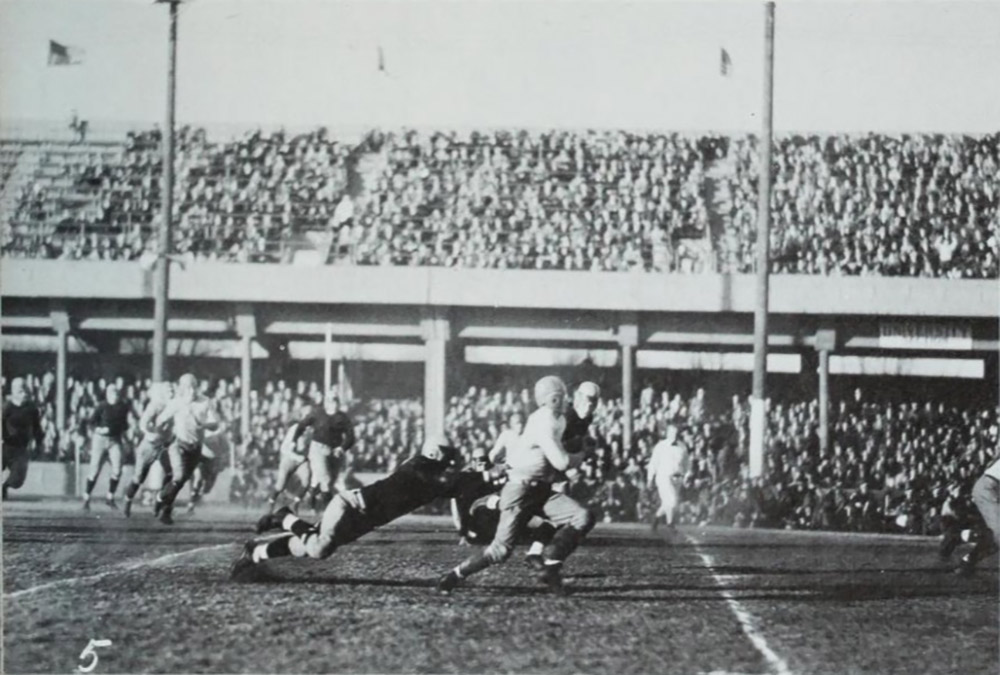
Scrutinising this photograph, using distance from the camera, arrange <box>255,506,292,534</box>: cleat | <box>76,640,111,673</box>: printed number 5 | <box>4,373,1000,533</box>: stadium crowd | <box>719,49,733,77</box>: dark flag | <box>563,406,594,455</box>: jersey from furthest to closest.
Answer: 1. <box>4,373,1000,533</box>: stadium crowd
2. <box>719,49,733,77</box>: dark flag
3. <box>563,406,594,455</box>: jersey
4. <box>255,506,292,534</box>: cleat
5. <box>76,640,111,673</box>: printed number 5

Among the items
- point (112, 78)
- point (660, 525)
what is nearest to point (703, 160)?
point (660, 525)

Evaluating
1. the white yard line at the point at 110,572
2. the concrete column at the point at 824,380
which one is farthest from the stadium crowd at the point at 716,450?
the white yard line at the point at 110,572

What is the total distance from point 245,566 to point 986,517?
4.53 meters

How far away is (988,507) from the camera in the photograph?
808 cm

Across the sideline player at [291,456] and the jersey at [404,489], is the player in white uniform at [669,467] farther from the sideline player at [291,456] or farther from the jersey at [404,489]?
the jersey at [404,489]

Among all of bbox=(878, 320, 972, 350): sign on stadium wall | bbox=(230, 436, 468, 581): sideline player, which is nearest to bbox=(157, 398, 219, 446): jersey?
bbox=(230, 436, 468, 581): sideline player

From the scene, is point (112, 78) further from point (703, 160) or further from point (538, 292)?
point (703, 160)

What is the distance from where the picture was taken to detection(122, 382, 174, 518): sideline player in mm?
9805

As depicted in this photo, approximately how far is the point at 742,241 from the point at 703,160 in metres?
0.82

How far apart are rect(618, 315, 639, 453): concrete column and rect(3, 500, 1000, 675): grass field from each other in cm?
166

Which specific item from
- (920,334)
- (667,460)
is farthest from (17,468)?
(920,334)

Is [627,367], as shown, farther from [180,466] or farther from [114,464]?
[114,464]

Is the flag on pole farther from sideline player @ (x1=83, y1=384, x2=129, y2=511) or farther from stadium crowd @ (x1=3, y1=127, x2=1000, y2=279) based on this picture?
sideline player @ (x1=83, y1=384, x2=129, y2=511)

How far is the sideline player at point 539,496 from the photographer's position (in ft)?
23.0
